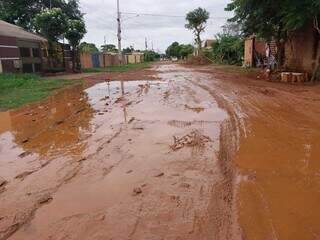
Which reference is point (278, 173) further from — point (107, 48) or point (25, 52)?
point (107, 48)

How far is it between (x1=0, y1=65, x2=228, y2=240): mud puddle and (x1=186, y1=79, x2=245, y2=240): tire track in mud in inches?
2.9

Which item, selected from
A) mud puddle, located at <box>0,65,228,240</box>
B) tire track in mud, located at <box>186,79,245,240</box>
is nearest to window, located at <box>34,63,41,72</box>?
mud puddle, located at <box>0,65,228,240</box>

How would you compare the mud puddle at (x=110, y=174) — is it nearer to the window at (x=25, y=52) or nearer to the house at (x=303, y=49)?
the house at (x=303, y=49)

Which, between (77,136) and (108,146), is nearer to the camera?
(108,146)

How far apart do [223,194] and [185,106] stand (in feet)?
19.3

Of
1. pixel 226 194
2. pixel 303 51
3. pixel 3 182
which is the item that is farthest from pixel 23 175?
pixel 303 51

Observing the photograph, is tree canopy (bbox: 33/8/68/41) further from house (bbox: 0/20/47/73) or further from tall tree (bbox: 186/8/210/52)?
tall tree (bbox: 186/8/210/52)

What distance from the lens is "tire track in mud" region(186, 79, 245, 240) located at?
3.15 metres

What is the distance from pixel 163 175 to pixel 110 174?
2.38 feet

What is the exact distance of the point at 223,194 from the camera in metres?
3.90

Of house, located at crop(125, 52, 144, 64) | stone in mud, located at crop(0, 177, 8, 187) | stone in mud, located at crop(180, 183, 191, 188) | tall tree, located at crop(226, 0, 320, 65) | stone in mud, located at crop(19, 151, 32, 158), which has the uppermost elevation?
tall tree, located at crop(226, 0, 320, 65)

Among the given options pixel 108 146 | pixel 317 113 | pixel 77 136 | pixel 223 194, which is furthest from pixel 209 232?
pixel 317 113

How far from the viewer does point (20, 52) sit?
22.9 m

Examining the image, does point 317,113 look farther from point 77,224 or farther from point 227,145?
point 77,224
